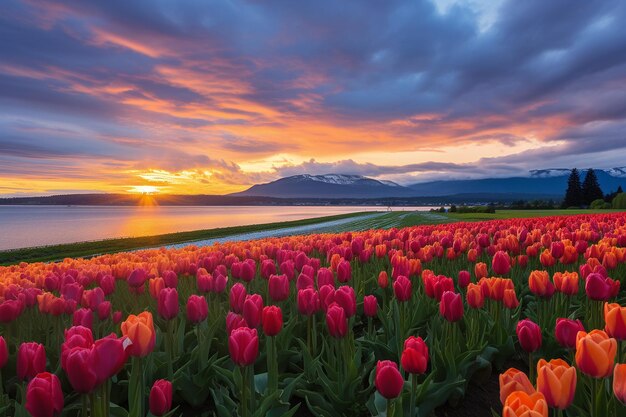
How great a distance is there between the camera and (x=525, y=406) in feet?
5.27

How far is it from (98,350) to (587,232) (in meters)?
8.42

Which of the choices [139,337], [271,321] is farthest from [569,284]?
[139,337]

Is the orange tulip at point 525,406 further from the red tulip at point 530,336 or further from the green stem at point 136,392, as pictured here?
the green stem at point 136,392

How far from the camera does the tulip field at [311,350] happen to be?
2.19 meters

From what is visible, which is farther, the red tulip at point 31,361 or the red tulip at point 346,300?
the red tulip at point 346,300

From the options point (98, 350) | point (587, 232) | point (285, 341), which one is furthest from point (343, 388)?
point (587, 232)

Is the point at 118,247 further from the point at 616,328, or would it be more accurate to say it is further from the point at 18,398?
the point at 616,328

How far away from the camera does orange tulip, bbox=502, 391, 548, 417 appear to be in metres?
1.58

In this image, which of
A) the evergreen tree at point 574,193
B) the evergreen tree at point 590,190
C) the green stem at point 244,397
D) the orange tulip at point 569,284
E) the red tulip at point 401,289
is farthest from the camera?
the evergreen tree at point 574,193

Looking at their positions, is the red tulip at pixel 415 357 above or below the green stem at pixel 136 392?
above

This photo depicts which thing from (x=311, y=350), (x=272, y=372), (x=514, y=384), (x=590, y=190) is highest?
(x=514, y=384)

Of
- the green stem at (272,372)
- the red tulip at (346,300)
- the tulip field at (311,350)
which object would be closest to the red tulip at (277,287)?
the tulip field at (311,350)

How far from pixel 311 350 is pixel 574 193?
103 metres

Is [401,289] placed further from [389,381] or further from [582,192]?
[582,192]
